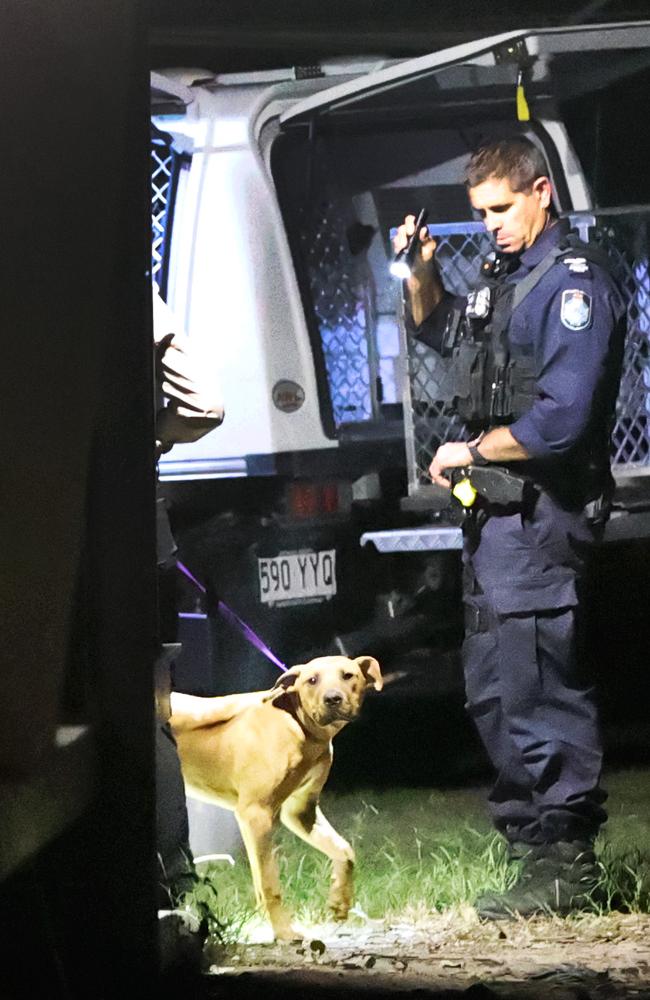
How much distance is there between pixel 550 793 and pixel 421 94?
1747 millimetres

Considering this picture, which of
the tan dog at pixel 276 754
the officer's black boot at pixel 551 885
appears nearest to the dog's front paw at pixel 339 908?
the tan dog at pixel 276 754

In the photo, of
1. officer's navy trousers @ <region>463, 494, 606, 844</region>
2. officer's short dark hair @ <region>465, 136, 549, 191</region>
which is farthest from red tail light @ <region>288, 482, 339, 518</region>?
officer's short dark hair @ <region>465, 136, 549, 191</region>

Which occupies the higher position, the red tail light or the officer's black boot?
the red tail light

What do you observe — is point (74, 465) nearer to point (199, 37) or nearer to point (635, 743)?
point (199, 37)

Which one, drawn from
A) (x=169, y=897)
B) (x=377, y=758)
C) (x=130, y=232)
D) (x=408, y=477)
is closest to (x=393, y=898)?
(x=377, y=758)

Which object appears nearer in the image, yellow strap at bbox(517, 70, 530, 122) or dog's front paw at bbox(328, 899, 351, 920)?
yellow strap at bbox(517, 70, 530, 122)

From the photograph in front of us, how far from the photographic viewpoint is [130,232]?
3156mm

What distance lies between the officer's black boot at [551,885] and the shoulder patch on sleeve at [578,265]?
141 centimetres

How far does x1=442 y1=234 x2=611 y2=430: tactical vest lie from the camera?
10.4 feet

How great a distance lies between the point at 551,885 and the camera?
3.23 m

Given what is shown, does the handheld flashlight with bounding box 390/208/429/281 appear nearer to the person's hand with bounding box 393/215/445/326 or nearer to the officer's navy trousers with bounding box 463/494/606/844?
the person's hand with bounding box 393/215/445/326

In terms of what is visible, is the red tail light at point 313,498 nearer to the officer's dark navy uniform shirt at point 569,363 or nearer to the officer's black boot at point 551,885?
the officer's dark navy uniform shirt at point 569,363

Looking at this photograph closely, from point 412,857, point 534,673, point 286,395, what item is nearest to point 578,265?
point 286,395

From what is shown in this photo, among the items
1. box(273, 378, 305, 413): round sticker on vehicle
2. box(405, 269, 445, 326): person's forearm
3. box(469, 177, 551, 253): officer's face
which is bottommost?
box(273, 378, 305, 413): round sticker on vehicle
